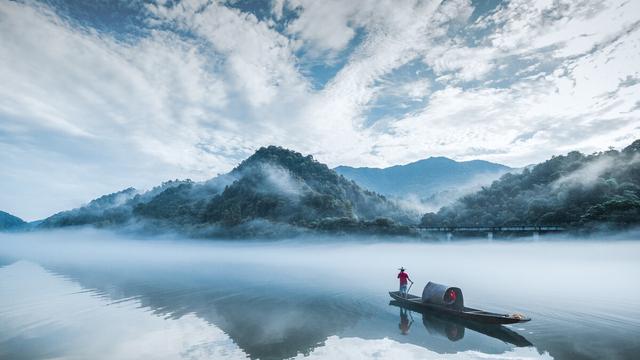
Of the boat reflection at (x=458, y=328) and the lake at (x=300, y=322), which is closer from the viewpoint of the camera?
the lake at (x=300, y=322)

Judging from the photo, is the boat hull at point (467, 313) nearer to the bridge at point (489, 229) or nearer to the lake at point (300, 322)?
the lake at point (300, 322)

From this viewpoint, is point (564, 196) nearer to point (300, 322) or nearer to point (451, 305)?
point (451, 305)

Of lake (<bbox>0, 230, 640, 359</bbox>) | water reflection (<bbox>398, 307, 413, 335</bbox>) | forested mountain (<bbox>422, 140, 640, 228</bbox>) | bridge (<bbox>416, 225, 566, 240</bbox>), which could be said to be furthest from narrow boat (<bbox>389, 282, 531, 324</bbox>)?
forested mountain (<bbox>422, 140, 640, 228</bbox>)

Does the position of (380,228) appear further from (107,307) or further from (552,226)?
(107,307)

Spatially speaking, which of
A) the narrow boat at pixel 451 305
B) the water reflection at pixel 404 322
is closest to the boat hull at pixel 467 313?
the narrow boat at pixel 451 305

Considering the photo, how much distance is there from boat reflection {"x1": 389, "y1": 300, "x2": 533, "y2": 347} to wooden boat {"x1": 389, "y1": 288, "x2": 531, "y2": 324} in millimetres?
442

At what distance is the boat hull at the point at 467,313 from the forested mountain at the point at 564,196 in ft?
349

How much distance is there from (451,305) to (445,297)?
0.80 meters

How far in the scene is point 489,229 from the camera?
12988cm

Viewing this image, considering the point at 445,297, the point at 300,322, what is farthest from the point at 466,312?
the point at 300,322

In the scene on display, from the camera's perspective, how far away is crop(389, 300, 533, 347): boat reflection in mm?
23986

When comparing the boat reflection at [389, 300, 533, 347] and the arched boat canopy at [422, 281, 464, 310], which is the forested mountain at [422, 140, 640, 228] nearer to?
the arched boat canopy at [422, 281, 464, 310]

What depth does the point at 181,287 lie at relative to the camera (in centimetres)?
5272

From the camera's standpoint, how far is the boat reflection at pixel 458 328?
23986 mm
